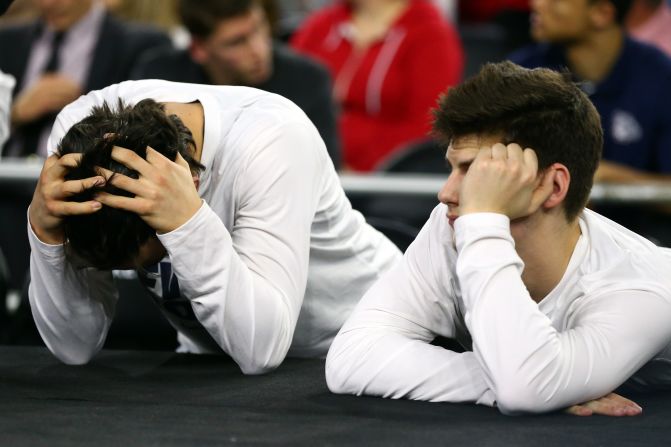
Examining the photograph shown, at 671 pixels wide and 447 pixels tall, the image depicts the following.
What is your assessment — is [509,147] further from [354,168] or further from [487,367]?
[354,168]

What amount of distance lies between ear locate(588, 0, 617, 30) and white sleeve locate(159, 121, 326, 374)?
2156mm

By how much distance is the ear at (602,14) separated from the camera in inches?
→ 161

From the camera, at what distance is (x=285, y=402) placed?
186 cm

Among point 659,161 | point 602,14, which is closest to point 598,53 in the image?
point 602,14

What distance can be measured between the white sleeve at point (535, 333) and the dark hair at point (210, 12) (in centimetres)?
230

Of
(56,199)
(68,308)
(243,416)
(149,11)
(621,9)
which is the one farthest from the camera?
(149,11)

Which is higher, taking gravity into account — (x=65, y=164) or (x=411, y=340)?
(x=65, y=164)

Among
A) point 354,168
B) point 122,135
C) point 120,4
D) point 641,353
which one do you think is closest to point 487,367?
point 641,353

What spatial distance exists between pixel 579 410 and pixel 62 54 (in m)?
3.25

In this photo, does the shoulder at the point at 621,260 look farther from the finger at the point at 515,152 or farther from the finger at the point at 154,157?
the finger at the point at 154,157

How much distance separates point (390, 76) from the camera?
459 centimetres

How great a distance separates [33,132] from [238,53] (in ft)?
3.10

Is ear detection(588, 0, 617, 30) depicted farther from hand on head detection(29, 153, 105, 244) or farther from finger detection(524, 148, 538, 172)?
hand on head detection(29, 153, 105, 244)

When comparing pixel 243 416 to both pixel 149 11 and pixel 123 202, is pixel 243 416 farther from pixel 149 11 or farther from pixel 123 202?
pixel 149 11
